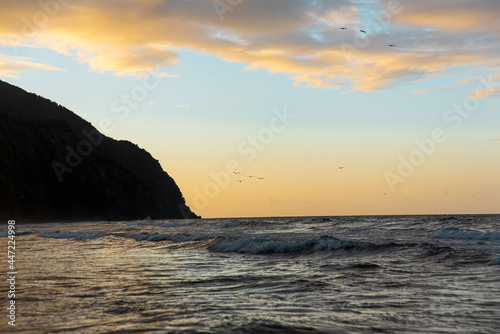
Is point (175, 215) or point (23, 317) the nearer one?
point (23, 317)

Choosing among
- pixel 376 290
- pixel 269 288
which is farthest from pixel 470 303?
pixel 269 288

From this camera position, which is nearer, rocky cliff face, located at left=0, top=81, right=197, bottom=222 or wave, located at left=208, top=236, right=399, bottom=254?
wave, located at left=208, top=236, right=399, bottom=254

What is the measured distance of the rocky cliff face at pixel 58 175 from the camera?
103 m

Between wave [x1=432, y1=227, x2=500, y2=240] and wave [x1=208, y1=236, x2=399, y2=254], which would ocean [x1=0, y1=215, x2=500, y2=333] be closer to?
wave [x1=208, y1=236, x2=399, y2=254]

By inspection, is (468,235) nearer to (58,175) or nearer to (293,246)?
(293,246)

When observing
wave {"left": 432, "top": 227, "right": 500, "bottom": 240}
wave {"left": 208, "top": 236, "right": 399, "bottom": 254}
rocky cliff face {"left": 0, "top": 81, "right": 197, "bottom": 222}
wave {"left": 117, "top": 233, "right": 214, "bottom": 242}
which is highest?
rocky cliff face {"left": 0, "top": 81, "right": 197, "bottom": 222}

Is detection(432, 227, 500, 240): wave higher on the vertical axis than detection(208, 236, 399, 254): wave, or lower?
higher

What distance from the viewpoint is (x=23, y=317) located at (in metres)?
8.88

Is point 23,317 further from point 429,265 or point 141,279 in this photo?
point 429,265

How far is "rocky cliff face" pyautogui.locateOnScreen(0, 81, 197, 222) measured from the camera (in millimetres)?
102688

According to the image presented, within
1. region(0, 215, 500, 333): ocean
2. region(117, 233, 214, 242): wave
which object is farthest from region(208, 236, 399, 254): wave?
region(117, 233, 214, 242): wave

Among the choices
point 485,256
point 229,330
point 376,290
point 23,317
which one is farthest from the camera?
point 485,256

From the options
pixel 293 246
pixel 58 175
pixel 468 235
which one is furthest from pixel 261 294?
pixel 58 175

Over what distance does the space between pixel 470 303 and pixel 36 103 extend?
544 ft
